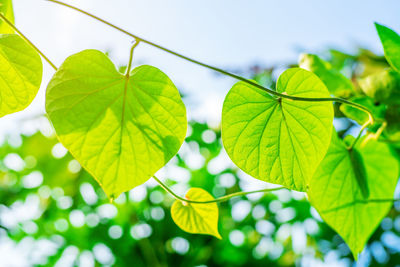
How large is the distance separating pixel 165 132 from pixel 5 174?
2.04 m

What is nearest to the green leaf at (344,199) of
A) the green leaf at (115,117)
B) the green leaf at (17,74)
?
the green leaf at (115,117)

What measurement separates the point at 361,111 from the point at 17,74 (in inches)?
18.9

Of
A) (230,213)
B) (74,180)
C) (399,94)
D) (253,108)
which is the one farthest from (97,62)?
(230,213)

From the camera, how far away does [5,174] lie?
2080mm

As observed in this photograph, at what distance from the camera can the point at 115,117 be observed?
37cm

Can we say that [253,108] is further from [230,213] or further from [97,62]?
[230,213]

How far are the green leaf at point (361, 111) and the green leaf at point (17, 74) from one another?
0.43 m

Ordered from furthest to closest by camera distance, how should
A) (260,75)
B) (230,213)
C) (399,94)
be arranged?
(230,213) → (260,75) → (399,94)

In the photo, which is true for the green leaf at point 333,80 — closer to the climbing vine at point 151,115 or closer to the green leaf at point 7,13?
the climbing vine at point 151,115

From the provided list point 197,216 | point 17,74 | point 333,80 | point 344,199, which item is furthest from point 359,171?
point 17,74

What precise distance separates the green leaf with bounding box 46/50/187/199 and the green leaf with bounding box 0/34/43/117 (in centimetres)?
6

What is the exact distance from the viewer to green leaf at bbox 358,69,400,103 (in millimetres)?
534

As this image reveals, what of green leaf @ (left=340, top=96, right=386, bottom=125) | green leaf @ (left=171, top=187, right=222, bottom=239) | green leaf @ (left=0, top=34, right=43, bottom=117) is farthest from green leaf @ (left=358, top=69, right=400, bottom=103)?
green leaf @ (left=0, top=34, right=43, bottom=117)

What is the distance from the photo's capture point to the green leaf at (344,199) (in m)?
0.55
